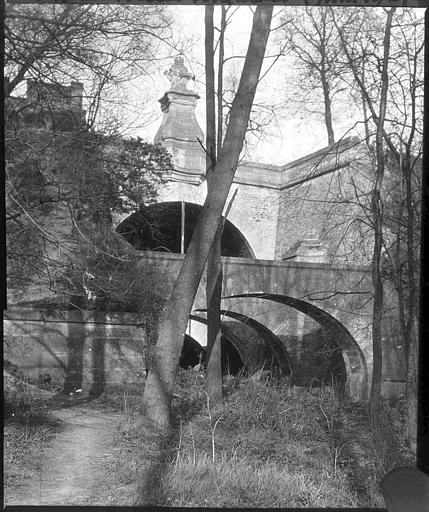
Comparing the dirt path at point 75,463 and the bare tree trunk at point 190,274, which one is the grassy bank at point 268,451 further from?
the bare tree trunk at point 190,274

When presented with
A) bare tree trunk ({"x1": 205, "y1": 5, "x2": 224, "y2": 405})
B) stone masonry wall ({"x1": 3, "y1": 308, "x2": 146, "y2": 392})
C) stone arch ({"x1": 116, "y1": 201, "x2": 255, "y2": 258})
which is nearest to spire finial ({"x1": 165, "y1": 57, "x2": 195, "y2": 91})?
bare tree trunk ({"x1": 205, "y1": 5, "x2": 224, "y2": 405})

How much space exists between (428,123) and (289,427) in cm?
638

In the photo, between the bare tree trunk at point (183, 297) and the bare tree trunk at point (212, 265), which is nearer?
the bare tree trunk at point (183, 297)

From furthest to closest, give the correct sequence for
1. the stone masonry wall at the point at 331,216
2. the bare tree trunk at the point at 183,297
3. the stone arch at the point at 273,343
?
1. the stone arch at the point at 273,343
2. the stone masonry wall at the point at 331,216
3. the bare tree trunk at the point at 183,297

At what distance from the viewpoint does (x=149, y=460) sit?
22.5ft

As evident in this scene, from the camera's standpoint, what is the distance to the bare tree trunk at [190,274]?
7.44 metres

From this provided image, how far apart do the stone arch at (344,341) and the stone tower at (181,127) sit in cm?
289

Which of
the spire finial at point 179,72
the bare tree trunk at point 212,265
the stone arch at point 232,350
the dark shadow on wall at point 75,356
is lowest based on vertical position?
the stone arch at point 232,350

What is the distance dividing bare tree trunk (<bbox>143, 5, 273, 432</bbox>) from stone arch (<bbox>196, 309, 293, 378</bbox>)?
27.0ft

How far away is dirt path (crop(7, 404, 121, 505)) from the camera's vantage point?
19.8 feet

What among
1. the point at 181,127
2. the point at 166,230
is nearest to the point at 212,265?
the point at 181,127

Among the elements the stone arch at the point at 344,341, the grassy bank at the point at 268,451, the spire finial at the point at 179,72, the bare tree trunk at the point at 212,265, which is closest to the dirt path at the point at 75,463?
the grassy bank at the point at 268,451

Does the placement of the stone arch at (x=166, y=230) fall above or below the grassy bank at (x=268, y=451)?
above

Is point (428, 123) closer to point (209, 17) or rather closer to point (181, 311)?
point (181, 311)
